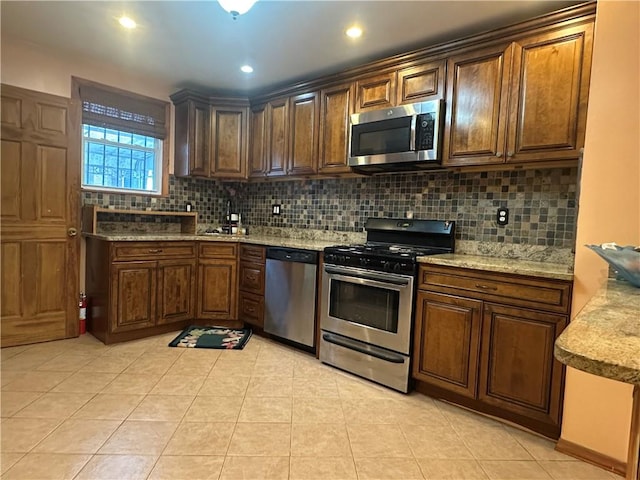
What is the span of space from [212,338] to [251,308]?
1.42ft

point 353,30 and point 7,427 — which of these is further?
point 353,30

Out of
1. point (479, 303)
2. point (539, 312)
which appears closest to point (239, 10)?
point (479, 303)

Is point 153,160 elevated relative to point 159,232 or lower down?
elevated

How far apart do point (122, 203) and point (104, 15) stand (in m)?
1.68

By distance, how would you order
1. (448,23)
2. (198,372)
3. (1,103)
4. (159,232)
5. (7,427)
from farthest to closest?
(159,232)
(1,103)
(198,372)
(448,23)
(7,427)

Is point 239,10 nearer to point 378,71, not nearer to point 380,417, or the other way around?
point 378,71

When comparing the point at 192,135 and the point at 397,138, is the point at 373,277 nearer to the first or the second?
the point at 397,138

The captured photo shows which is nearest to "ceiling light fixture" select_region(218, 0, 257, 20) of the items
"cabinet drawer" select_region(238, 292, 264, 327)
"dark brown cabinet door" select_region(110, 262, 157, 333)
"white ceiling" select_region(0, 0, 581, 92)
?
"white ceiling" select_region(0, 0, 581, 92)

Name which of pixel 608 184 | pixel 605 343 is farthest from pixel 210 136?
pixel 605 343

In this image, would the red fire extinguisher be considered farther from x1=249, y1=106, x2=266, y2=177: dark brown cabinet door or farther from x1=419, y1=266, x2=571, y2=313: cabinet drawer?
x1=419, y1=266, x2=571, y2=313: cabinet drawer

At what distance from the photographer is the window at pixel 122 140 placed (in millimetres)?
3387

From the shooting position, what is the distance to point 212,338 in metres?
3.31

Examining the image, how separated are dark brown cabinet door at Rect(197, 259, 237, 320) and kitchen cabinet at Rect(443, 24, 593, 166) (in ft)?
7.21

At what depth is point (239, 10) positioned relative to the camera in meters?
1.91
